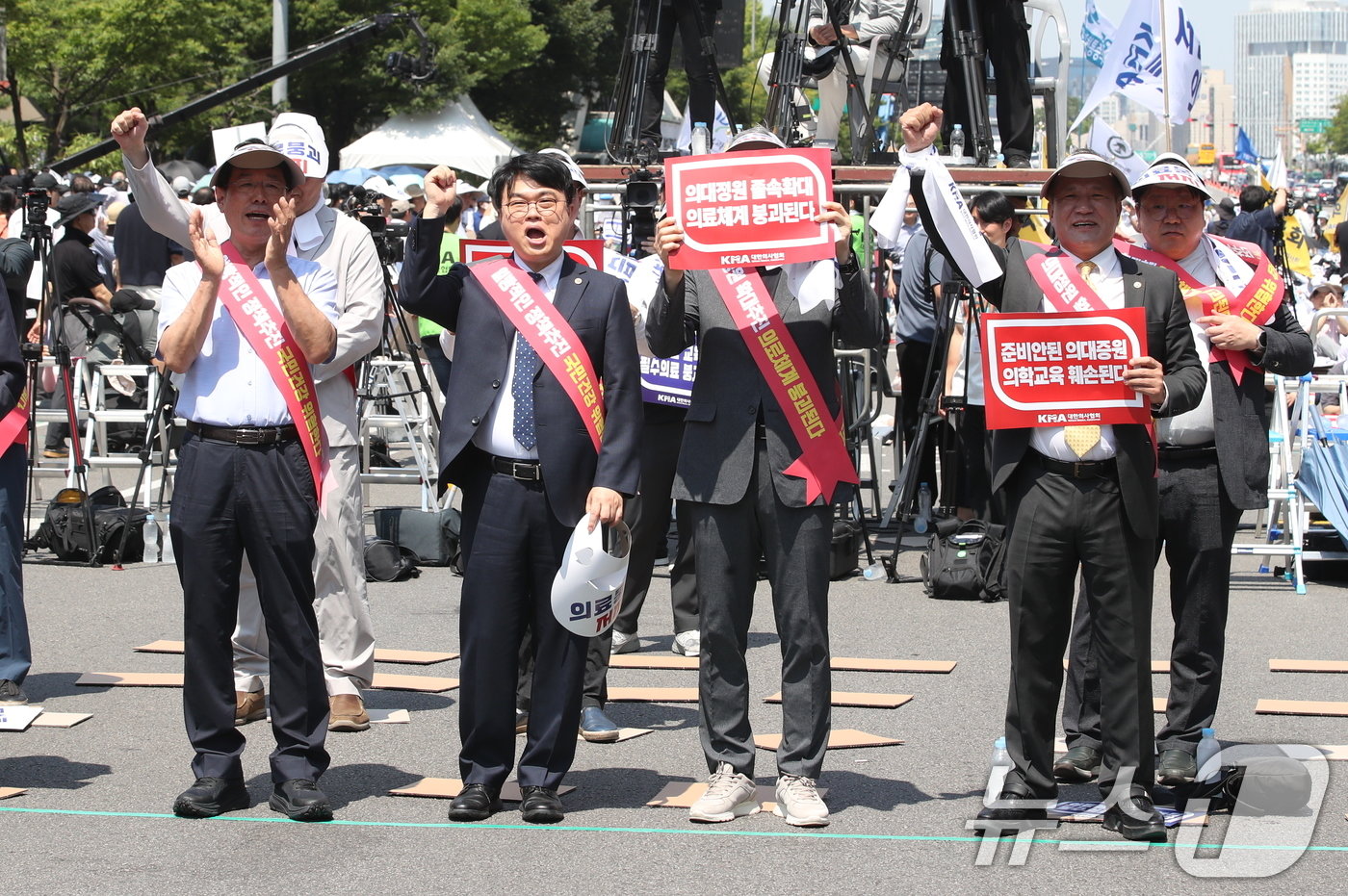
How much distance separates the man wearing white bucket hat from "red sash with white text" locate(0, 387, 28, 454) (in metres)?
1.05

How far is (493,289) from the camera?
19.1ft

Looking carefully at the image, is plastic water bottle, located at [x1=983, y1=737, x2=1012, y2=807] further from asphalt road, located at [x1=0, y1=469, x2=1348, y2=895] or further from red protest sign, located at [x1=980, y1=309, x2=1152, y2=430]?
red protest sign, located at [x1=980, y1=309, x2=1152, y2=430]

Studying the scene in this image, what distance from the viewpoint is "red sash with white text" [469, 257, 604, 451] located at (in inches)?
225

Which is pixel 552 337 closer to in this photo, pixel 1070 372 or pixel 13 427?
pixel 1070 372

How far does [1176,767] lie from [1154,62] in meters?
6.15

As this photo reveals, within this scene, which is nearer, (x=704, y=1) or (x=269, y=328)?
(x=269, y=328)

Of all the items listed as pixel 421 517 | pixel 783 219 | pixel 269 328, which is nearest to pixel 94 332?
pixel 421 517

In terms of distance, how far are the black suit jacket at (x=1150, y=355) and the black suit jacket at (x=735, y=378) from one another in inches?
18.0

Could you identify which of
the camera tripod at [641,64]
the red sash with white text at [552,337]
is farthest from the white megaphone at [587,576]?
the camera tripod at [641,64]

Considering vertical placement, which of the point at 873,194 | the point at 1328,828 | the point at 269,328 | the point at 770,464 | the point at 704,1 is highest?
the point at 704,1

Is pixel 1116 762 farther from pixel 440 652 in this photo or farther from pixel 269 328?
pixel 440 652

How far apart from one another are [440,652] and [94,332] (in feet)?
23.9

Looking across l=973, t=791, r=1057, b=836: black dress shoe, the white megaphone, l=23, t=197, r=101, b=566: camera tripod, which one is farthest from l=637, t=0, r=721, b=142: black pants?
l=973, t=791, r=1057, b=836: black dress shoe

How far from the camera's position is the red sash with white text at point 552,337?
18.8 feet
